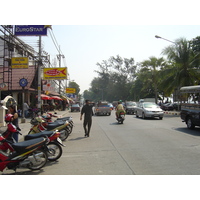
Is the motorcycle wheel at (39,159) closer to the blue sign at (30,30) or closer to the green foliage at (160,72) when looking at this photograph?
the blue sign at (30,30)

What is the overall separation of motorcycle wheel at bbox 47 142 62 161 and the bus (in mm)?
8182

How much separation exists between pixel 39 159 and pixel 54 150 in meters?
0.92

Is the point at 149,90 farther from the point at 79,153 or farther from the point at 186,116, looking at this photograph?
the point at 79,153

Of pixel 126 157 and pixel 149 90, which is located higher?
pixel 149 90

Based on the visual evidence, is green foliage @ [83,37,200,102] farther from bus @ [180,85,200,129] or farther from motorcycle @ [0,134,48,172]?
motorcycle @ [0,134,48,172]

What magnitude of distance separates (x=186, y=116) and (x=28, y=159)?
1029 centimetres

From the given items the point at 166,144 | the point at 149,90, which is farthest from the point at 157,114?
the point at 149,90

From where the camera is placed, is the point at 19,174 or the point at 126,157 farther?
the point at 126,157

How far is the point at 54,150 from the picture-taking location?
21.4 ft

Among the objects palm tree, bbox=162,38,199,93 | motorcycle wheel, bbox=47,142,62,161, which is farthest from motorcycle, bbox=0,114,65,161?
palm tree, bbox=162,38,199,93

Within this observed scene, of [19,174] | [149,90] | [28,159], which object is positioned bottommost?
[19,174]

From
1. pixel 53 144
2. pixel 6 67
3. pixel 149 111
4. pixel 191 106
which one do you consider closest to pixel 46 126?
pixel 53 144

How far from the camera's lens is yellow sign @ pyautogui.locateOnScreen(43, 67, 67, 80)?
26.5m

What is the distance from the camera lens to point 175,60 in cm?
2827
